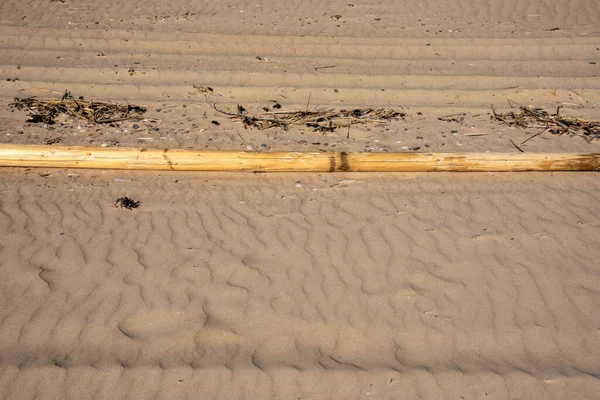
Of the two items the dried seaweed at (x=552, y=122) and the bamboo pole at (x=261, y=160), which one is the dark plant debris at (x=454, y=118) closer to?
the dried seaweed at (x=552, y=122)

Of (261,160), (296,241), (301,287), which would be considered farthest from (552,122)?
(301,287)

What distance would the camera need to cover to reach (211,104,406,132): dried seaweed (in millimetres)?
6164

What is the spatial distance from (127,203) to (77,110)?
1892 mm

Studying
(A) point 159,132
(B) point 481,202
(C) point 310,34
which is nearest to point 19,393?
(A) point 159,132

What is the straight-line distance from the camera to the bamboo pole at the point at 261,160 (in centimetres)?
521

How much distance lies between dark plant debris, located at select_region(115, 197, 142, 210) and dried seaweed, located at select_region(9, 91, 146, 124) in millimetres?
1430

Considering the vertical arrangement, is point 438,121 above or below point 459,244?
above

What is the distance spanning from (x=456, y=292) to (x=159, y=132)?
349cm

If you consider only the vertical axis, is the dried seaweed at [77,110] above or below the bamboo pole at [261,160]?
above

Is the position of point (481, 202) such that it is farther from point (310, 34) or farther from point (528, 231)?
point (310, 34)

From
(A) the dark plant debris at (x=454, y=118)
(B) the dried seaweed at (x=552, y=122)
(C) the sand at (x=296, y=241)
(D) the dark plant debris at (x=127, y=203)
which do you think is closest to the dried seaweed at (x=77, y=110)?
(C) the sand at (x=296, y=241)

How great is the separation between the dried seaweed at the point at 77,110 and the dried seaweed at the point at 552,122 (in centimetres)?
420

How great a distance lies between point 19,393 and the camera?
11.2 ft

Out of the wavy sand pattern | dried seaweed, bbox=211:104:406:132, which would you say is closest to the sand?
the wavy sand pattern
